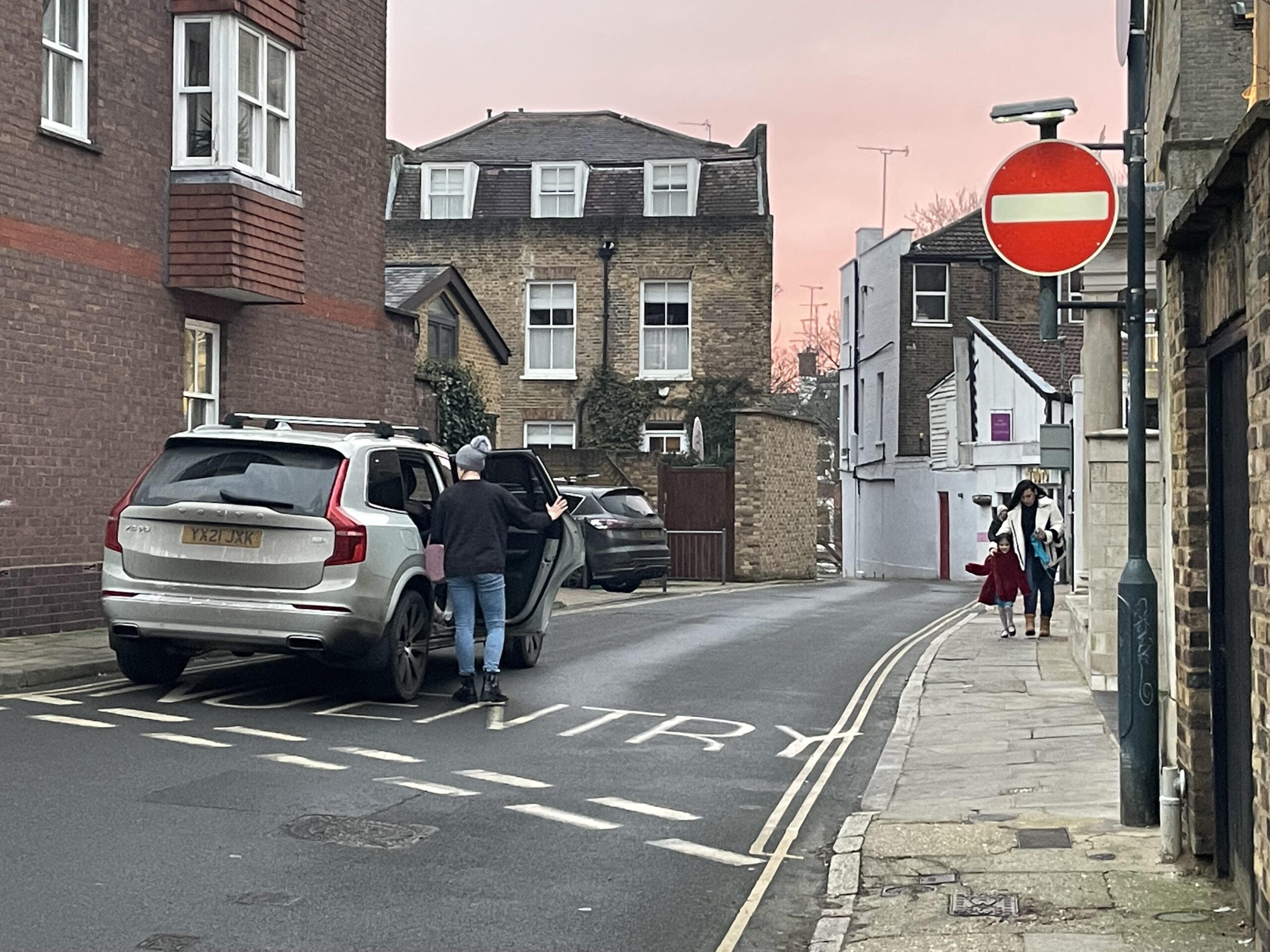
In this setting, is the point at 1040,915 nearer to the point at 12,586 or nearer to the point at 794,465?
the point at 12,586

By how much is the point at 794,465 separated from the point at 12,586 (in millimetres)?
23439

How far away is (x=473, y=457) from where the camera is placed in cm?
1164

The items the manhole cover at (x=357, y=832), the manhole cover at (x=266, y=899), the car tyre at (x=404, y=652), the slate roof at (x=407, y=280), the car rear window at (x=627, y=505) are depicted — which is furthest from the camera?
the slate roof at (x=407, y=280)

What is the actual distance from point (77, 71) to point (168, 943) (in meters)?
12.7

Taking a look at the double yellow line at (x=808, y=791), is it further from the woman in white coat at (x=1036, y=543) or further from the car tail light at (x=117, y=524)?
the car tail light at (x=117, y=524)

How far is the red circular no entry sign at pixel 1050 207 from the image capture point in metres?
7.92

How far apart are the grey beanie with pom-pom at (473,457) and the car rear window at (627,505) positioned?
1414 centimetres

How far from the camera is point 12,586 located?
14.8 metres

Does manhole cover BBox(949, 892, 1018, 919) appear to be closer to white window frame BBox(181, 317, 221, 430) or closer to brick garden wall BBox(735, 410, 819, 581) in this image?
white window frame BBox(181, 317, 221, 430)

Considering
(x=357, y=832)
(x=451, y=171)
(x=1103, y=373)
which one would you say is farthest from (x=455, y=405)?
(x=357, y=832)

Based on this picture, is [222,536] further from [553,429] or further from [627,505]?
[553,429]

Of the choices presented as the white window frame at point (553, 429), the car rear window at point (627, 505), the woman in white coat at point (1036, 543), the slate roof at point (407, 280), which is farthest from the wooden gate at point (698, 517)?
the woman in white coat at point (1036, 543)

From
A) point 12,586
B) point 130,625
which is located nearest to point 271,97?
point 12,586

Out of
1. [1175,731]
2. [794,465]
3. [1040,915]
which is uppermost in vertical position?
[794,465]
